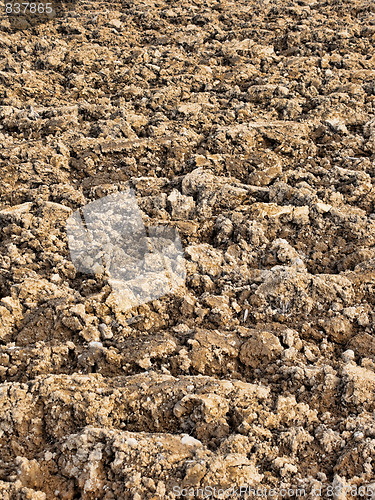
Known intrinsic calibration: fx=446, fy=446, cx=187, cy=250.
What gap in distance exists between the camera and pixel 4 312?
2.54 m

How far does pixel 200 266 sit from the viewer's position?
2920mm

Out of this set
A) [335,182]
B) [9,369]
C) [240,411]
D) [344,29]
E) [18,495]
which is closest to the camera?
[18,495]

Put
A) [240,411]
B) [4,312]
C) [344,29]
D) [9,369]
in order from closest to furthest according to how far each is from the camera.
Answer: [240,411] → [9,369] → [4,312] → [344,29]

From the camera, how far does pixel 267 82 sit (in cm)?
474

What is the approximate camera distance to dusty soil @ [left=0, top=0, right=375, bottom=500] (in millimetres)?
1863

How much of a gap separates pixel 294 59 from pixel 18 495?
489cm

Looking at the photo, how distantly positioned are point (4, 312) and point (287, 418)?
1.63 metres

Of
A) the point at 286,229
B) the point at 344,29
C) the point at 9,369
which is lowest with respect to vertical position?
the point at 9,369

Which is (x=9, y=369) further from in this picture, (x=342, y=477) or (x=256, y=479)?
(x=342, y=477)

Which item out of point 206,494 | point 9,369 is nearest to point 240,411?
point 206,494

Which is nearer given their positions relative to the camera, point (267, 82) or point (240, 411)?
point (240, 411)

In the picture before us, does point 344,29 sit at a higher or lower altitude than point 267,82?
higher

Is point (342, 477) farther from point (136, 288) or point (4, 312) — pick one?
point (4, 312)

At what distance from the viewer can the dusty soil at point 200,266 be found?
6.11 feet
